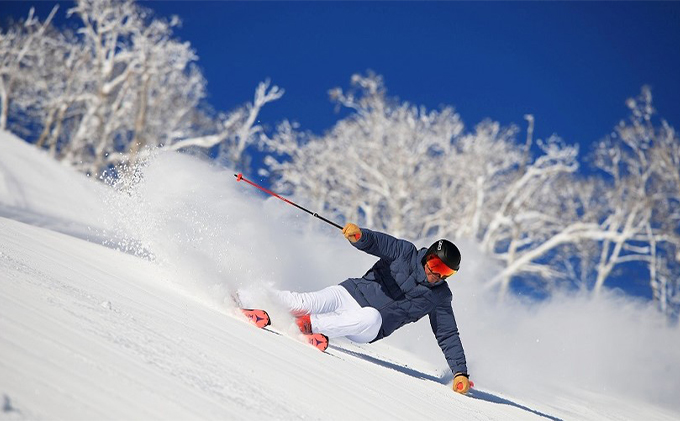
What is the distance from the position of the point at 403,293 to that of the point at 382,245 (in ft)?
1.41

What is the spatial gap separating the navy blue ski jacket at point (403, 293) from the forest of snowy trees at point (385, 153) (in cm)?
1501

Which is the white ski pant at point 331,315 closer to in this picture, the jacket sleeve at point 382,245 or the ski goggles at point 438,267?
the jacket sleeve at point 382,245

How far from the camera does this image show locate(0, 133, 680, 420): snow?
1.77m

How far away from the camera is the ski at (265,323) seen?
13.3 feet

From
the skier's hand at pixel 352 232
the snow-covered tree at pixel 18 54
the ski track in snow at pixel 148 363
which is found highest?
the snow-covered tree at pixel 18 54

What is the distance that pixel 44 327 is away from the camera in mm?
1927

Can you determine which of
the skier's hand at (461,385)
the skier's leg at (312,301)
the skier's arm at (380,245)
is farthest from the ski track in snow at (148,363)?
the skier's arm at (380,245)

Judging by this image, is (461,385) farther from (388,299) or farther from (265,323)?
(265,323)

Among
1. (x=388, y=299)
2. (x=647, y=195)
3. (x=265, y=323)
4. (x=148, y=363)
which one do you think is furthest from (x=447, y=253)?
(x=647, y=195)

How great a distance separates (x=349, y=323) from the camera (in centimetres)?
454

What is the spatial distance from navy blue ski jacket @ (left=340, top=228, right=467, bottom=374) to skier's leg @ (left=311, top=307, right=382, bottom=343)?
155 millimetres

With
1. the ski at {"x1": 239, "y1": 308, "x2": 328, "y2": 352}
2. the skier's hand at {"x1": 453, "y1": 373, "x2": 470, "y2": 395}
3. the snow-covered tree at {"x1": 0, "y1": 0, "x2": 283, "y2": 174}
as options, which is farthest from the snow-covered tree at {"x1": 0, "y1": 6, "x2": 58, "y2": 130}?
the skier's hand at {"x1": 453, "y1": 373, "x2": 470, "y2": 395}

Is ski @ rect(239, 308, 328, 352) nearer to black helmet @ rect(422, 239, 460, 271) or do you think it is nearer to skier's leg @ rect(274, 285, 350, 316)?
skier's leg @ rect(274, 285, 350, 316)

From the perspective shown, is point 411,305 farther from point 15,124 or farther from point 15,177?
point 15,124
